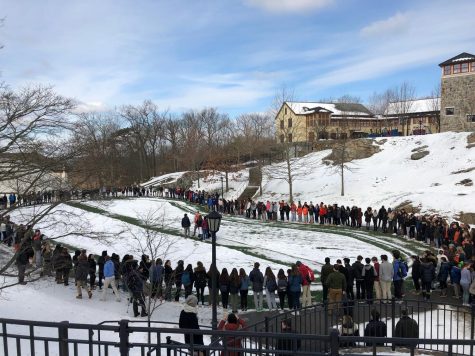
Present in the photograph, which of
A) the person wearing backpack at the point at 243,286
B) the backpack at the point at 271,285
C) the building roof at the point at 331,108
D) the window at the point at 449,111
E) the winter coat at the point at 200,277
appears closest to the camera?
the backpack at the point at 271,285

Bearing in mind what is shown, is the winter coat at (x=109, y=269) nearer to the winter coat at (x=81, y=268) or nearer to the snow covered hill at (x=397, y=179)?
the winter coat at (x=81, y=268)

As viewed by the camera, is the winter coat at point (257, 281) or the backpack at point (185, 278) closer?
the winter coat at point (257, 281)

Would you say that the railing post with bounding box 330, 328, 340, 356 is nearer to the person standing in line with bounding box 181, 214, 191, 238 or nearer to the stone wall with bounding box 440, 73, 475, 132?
the person standing in line with bounding box 181, 214, 191, 238

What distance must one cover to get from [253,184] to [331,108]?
34.9 metres

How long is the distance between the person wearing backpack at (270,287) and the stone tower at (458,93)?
41.1 meters

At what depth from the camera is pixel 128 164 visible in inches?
2990

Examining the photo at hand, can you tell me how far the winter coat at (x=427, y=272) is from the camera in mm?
13953

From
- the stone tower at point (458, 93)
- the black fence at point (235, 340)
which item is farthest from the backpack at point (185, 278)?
the stone tower at point (458, 93)

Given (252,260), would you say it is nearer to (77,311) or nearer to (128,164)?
(77,311)

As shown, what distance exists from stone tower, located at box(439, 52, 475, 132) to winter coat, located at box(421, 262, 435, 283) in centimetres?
3782

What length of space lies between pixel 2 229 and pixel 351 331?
18.9 m

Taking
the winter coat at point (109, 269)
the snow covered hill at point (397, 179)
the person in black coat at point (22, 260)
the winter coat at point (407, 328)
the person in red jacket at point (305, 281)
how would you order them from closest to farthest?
the winter coat at point (407, 328)
the person in black coat at point (22, 260)
the person in red jacket at point (305, 281)
the winter coat at point (109, 269)
the snow covered hill at point (397, 179)

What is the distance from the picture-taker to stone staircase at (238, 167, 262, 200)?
1775 inches

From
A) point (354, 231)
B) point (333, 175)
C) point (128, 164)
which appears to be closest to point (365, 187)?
point (333, 175)
